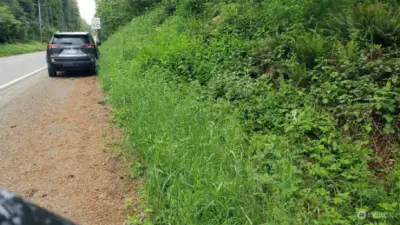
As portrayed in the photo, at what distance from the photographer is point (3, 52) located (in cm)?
2773

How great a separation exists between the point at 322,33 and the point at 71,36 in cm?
837

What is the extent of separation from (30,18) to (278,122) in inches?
2761

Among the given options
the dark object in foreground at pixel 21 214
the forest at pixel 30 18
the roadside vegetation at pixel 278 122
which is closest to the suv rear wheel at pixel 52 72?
the roadside vegetation at pixel 278 122

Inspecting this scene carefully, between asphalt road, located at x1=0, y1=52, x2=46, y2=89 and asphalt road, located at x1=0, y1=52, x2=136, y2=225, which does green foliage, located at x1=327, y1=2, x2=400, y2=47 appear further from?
asphalt road, located at x1=0, y1=52, x2=46, y2=89

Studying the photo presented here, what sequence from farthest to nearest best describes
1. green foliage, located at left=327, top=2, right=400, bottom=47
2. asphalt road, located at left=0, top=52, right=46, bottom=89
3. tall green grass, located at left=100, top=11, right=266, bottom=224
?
asphalt road, located at left=0, top=52, right=46, bottom=89, green foliage, located at left=327, top=2, right=400, bottom=47, tall green grass, located at left=100, top=11, right=266, bottom=224

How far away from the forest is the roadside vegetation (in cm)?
3778

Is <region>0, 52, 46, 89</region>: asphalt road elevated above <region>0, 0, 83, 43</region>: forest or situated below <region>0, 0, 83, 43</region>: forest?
above

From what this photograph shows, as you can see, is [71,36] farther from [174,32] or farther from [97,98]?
[97,98]

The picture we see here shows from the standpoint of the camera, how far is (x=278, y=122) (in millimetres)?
4094

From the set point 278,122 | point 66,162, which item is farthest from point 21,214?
point 278,122

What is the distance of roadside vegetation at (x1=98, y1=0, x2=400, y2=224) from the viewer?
2605 millimetres

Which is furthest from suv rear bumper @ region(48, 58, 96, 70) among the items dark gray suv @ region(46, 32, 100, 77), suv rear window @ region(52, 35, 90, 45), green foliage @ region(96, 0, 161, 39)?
green foliage @ region(96, 0, 161, 39)

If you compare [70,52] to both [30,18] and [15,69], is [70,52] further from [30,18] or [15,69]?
[30,18]

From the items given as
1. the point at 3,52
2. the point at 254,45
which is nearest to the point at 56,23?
the point at 3,52
